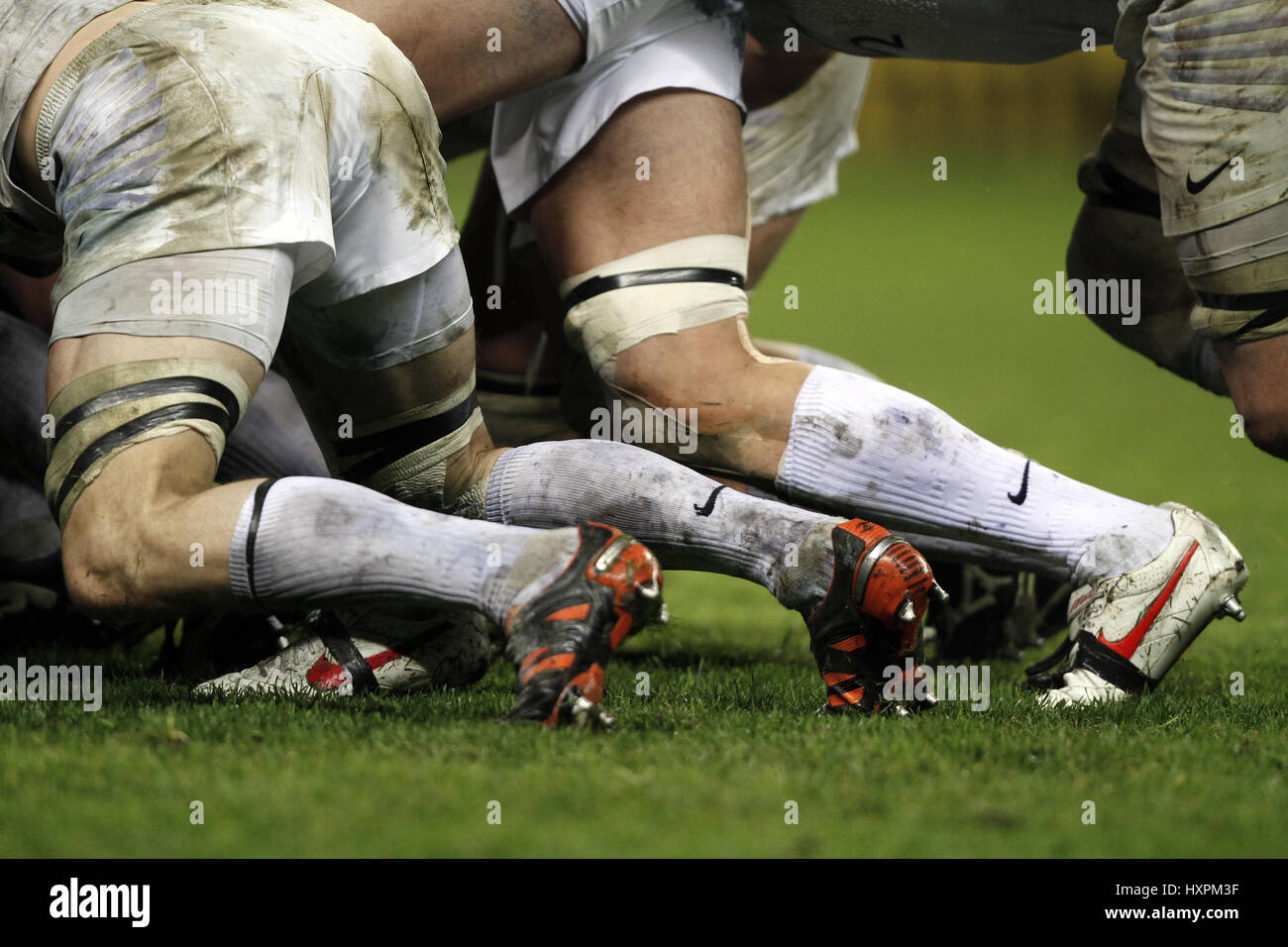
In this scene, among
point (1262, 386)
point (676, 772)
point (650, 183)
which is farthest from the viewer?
point (650, 183)

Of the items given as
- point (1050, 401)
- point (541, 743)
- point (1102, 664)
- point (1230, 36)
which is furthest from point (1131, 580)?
point (1050, 401)

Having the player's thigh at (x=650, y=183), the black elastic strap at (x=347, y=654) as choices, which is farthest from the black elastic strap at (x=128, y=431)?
the player's thigh at (x=650, y=183)

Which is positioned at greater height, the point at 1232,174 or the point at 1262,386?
the point at 1232,174

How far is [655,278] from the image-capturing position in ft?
7.97

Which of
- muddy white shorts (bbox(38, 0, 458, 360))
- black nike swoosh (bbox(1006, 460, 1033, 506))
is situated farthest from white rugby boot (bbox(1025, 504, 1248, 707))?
muddy white shorts (bbox(38, 0, 458, 360))

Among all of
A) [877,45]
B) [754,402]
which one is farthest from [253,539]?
[877,45]

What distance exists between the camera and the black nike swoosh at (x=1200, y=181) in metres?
2.16

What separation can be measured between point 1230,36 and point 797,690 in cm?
113

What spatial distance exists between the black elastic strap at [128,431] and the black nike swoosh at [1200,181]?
1.46 m

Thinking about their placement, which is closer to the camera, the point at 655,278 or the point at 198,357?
the point at 198,357

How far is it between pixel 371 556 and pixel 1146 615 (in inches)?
42.4

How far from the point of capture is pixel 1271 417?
2234mm

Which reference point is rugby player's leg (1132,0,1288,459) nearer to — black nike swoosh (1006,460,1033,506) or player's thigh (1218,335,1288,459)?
player's thigh (1218,335,1288,459)

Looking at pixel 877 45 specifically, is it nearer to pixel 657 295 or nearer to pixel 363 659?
pixel 657 295
